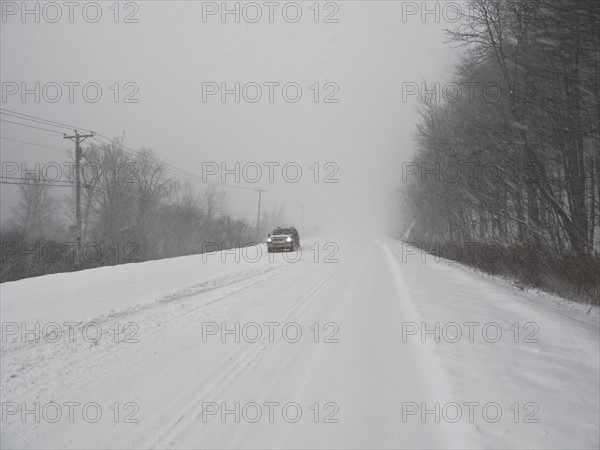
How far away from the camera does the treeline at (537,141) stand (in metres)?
8.73

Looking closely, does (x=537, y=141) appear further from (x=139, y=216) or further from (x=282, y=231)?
(x=139, y=216)

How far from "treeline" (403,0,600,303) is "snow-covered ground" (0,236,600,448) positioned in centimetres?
460

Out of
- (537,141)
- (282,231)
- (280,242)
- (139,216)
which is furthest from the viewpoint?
(139,216)

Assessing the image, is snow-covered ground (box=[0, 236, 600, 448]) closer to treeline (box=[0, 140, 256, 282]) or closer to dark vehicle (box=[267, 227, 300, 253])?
dark vehicle (box=[267, 227, 300, 253])

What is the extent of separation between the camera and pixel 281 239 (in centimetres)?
2511

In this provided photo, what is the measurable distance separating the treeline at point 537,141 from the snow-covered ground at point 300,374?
4.60m

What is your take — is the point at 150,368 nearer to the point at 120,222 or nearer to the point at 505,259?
the point at 505,259

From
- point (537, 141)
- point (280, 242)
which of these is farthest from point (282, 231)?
point (537, 141)

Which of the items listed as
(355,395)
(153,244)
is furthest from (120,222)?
(355,395)

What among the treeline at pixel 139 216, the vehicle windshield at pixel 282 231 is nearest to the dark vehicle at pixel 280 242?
the vehicle windshield at pixel 282 231

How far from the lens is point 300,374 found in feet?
13.3

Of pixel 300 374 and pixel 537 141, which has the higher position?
pixel 537 141

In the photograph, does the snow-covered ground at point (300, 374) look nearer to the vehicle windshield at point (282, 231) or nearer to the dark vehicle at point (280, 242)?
the dark vehicle at point (280, 242)

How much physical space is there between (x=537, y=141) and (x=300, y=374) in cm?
1314
